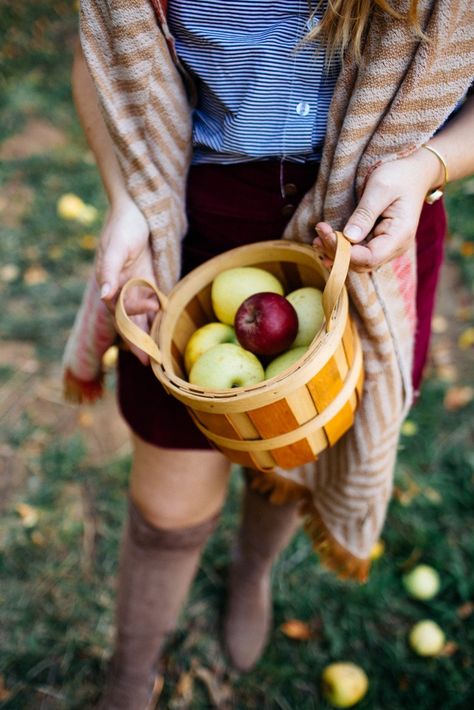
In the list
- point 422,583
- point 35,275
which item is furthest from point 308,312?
point 35,275

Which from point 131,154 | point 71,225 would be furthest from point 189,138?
point 71,225

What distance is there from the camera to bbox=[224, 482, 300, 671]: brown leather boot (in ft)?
5.35

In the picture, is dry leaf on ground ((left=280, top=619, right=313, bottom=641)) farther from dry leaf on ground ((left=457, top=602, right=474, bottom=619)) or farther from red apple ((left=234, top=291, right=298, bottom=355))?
red apple ((left=234, top=291, right=298, bottom=355))

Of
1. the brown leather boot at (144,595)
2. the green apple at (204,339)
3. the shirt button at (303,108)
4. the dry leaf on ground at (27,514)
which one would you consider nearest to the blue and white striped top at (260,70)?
the shirt button at (303,108)

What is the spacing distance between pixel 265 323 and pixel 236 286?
4.2 inches

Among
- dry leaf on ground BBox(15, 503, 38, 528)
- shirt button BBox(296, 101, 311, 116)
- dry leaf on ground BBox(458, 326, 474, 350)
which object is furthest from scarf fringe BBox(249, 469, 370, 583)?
dry leaf on ground BBox(458, 326, 474, 350)

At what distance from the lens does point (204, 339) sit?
1063 millimetres

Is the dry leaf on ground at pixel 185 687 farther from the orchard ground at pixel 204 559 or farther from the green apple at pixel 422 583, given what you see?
the green apple at pixel 422 583

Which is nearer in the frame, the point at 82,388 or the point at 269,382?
the point at 269,382

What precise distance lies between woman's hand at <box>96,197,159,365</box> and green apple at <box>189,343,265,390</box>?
103 mm

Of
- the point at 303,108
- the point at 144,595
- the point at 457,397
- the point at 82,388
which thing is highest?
the point at 303,108

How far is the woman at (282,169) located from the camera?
91cm

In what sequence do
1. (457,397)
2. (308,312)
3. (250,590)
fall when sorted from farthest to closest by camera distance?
(457,397) < (250,590) < (308,312)

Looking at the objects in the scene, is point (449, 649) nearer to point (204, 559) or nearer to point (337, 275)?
point (204, 559)
